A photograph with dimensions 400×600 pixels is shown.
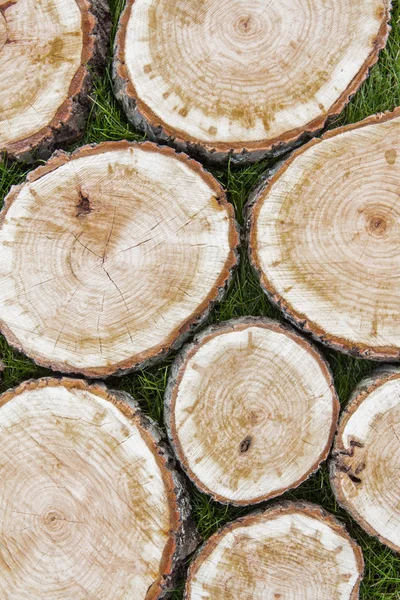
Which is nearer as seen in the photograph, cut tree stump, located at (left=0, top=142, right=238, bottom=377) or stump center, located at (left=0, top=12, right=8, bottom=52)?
cut tree stump, located at (left=0, top=142, right=238, bottom=377)

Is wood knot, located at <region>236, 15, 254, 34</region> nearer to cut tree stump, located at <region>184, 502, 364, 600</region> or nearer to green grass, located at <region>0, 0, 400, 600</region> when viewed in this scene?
green grass, located at <region>0, 0, 400, 600</region>

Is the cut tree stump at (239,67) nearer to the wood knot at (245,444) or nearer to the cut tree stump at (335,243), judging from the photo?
the cut tree stump at (335,243)

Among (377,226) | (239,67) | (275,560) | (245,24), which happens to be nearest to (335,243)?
(377,226)

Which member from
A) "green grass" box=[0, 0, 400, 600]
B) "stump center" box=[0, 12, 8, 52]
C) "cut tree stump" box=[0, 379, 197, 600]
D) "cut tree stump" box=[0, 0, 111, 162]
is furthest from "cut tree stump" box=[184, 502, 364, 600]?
"stump center" box=[0, 12, 8, 52]

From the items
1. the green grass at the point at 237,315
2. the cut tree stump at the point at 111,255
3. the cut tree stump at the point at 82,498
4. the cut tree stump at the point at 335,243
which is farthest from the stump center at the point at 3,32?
the cut tree stump at the point at 82,498

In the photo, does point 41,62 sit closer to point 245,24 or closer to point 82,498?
point 245,24

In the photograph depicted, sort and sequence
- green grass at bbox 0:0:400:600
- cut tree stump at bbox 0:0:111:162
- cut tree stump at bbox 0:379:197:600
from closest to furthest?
cut tree stump at bbox 0:379:197:600 < cut tree stump at bbox 0:0:111:162 < green grass at bbox 0:0:400:600
